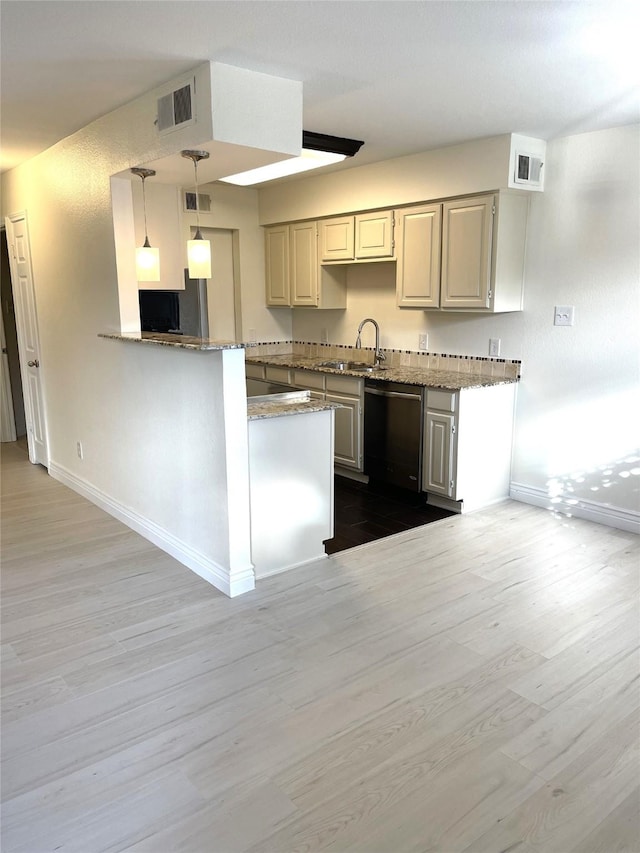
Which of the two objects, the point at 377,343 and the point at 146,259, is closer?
the point at 146,259

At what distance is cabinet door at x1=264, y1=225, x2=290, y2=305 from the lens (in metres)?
5.89

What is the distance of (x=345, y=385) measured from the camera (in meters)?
4.93

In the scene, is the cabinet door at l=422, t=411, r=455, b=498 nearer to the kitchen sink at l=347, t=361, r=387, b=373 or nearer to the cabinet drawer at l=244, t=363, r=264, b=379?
the kitchen sink at l=347, t=361, r=387, b=373

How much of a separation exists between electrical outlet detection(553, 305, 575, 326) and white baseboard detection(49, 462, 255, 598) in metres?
2.59

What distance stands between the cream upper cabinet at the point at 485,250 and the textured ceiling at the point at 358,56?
0.57m

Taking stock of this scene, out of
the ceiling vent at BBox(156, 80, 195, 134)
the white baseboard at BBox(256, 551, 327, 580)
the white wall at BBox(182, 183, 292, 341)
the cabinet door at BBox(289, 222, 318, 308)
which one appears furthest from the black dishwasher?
the ceiling vent at BBox(156, 80, 195, 134)

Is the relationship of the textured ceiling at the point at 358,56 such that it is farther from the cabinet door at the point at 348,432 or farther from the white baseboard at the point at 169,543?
the white baseboard at the point at 169,543

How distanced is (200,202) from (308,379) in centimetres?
190

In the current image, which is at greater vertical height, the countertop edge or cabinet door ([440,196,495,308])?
cabinet door ([440,196,495,308])

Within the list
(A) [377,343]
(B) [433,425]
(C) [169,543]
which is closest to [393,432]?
(B) [433,425]

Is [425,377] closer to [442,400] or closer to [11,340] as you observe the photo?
[442,400]

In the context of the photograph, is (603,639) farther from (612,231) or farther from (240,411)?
(612,231)

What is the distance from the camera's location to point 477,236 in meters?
4.18

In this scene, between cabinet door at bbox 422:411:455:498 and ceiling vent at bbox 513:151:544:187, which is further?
cabinet door at bbox 422:411:455:498
